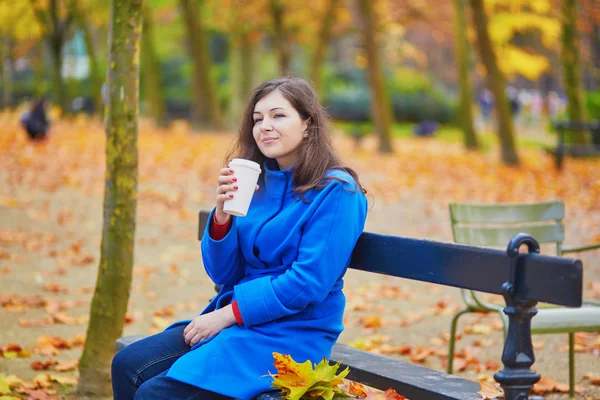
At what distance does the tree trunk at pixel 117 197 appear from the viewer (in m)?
4.38

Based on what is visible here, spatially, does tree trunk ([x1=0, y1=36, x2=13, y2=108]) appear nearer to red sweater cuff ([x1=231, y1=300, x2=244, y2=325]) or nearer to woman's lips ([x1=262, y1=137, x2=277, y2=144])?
woman's lips ([x1=262, y1=137, x2=277, y2=144])

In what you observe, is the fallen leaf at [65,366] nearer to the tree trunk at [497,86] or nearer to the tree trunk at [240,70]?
the tree trunk at [497,86]

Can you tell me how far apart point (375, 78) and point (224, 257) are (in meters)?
16.7

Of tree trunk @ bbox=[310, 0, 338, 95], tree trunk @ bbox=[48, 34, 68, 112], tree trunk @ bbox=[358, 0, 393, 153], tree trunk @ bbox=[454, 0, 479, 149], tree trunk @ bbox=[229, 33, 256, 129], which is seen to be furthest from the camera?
tree trunk @ bbox=[229, 33, 256, 129]

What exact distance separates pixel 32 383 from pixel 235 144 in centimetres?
206

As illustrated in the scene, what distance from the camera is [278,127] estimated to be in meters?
3.20

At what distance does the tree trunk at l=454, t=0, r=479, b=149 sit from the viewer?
21672 millimetres

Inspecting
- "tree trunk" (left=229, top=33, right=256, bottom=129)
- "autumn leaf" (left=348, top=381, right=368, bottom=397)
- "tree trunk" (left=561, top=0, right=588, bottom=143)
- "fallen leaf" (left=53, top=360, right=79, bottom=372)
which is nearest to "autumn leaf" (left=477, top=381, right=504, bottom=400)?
"autumn leaf" (left=348, top=381, right=368, bottom=397)

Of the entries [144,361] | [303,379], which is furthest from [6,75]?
[303,379]

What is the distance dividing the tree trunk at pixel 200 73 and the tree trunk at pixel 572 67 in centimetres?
1031

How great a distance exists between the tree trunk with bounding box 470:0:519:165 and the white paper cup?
14796 mm

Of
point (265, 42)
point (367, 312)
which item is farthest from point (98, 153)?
point (265, 42)

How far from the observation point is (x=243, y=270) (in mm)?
3301

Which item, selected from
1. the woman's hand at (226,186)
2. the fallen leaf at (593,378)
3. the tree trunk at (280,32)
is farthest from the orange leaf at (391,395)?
the tree trunk at (280,32)
